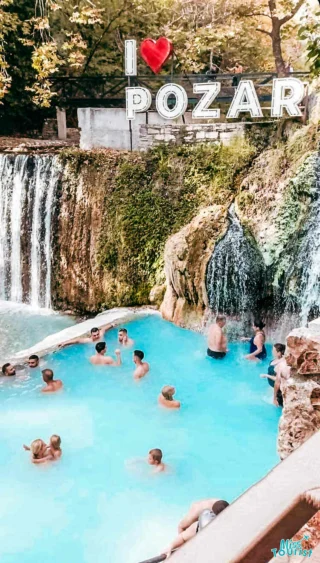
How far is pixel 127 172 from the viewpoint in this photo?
39.5 ft

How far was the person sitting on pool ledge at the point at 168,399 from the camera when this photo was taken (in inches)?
288

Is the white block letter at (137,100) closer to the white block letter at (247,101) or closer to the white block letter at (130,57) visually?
the white block letter at (130,57)

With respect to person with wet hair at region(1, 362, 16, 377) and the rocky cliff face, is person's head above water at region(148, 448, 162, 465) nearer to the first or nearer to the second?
the rocky cliff face

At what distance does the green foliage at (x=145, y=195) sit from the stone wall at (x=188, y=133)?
25 centimetres

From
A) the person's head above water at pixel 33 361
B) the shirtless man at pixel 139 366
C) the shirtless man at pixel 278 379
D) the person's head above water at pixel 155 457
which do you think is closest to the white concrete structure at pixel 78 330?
the person's head above water at pixel 33 361

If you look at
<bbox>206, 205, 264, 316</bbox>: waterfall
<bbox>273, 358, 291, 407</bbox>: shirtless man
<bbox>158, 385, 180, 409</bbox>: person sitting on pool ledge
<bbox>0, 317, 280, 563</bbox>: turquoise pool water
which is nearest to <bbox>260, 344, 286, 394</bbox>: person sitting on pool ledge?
<bbox>0, 317, 280, 563</bbox>: turquoise pool water

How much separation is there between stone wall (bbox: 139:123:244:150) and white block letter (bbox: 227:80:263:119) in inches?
14.7

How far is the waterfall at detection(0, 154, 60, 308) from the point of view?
12.4 meters

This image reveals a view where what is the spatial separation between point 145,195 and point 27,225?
3305mm

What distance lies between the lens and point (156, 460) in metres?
5.94

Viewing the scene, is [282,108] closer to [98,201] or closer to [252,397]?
[98,201]

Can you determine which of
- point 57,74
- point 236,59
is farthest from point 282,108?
point 57,74

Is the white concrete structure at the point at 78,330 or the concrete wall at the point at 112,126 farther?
the concrete wall at the point at 112,126

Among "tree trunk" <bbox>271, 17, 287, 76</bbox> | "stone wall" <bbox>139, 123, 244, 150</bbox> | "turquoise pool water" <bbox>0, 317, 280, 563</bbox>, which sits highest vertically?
"tree trunk" <bbox>271, 17, 287, 76</bbox>
